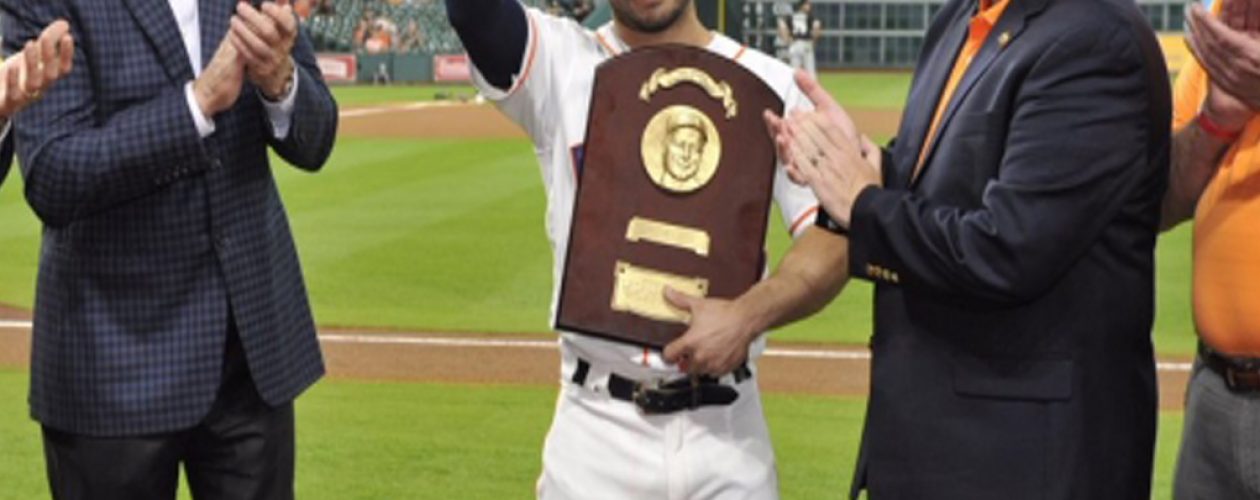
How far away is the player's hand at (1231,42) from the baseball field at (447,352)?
1.52 m

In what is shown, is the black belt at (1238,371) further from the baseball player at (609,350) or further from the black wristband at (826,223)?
the black wristband at (826,223)

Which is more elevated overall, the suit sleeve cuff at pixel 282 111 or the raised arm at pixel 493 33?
the raised arm at pixel 493 33

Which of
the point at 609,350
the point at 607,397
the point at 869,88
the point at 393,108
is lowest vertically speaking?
the point at 869,88

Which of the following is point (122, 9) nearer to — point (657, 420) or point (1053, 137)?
point (657, 420)

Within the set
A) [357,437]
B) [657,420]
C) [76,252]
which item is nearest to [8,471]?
[357,437]

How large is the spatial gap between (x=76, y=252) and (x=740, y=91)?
1438 millimetres

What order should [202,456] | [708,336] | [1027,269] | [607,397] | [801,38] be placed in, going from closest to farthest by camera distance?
1. [1027,269]
2. [708,336]
3. [607,397]
4. [202,456]
5. [801,38]

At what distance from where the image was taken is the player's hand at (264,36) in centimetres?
352

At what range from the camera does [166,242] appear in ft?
12.4

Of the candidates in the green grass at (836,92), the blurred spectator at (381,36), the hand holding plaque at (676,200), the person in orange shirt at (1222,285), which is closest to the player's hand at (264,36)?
the hand holding plaque at (676,200)

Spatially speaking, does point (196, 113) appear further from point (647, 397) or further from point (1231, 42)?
point (1231, 42)

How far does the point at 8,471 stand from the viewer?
7098mm

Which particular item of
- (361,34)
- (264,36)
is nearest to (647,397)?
(264,36)

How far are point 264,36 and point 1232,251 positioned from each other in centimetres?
211
